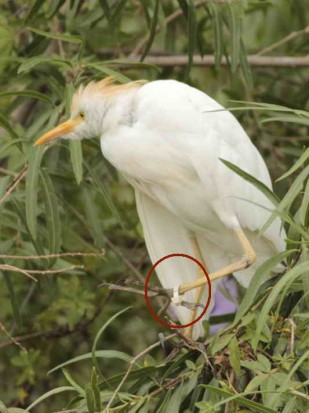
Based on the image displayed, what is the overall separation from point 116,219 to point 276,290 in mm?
1054

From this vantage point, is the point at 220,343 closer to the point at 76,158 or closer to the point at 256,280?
the point at 256,280

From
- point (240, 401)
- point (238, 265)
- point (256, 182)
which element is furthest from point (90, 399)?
point (238, 265)

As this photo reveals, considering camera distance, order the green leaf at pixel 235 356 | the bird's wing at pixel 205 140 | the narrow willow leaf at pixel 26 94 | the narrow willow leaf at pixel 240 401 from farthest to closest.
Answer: the narrow willow leaf at pixel 26 94 → the bird's wing at pixel 205 140 → the green leaf at pixel 235 356 → the narrow willow leaf at pixel 240 401

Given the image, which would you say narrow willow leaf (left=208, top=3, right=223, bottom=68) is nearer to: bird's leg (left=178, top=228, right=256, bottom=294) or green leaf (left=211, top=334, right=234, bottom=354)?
bird's leg (left=178, top=228, right=256, bottom=294)

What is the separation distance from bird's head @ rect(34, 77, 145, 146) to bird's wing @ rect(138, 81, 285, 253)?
64 millimetres

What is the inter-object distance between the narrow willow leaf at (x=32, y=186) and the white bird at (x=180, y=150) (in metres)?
0.03

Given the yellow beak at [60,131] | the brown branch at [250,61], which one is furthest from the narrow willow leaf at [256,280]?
the brown branch at [250,61]

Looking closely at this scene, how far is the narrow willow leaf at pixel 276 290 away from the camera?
1.83 meters

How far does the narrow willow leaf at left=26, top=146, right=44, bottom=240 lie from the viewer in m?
2.42

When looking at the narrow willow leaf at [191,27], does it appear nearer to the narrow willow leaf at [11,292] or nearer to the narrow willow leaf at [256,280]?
the narrow willow leaf at [11,292]

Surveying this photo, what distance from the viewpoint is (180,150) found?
240 centimetres

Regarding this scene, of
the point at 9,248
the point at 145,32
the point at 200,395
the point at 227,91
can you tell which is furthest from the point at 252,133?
the point at 200,395

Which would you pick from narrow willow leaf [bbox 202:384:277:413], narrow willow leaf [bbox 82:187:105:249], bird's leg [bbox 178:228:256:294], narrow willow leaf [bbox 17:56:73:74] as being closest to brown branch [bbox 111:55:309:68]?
narrow willow leaf [bbox 82:187:105:249]

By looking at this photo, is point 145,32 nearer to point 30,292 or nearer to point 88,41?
point 88,41
